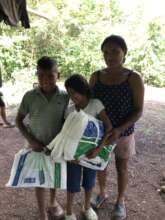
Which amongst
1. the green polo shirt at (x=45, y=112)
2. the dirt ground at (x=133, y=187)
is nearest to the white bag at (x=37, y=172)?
the green polo shirt at (x=45, y=112)

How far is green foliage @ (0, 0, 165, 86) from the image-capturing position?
1019 centimetres

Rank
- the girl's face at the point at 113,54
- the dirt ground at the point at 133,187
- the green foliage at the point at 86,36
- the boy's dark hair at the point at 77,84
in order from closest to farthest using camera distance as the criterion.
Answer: the boy's dark hair at the point at 77,84 → the girl's face at the point at 113,54 → the dirt ground at the point at 133,187 → the green foliage at the point at 86,36

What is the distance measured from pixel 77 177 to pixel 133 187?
1204mm

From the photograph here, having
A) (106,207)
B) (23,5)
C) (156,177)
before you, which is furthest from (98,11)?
(106,207)

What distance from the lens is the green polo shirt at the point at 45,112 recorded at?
6.99ft

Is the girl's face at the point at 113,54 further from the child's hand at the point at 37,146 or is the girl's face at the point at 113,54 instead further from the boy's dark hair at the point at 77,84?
the child's hand at the point at 37,146

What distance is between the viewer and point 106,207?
9.19ft

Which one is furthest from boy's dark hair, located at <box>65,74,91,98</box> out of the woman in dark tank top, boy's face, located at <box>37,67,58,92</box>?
the woman in dark tank top

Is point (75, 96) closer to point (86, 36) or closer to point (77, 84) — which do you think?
point (77, 84)

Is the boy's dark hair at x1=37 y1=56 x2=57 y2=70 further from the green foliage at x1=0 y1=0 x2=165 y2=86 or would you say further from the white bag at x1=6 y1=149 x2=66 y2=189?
the green foliage at x1=0 y1=0 x2=165 y2=86

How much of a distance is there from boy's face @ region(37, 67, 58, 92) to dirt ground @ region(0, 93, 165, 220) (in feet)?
3.71

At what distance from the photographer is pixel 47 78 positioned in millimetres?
2088

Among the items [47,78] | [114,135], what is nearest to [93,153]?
[114,135]

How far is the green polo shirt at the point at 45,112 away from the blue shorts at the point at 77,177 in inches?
10.4
